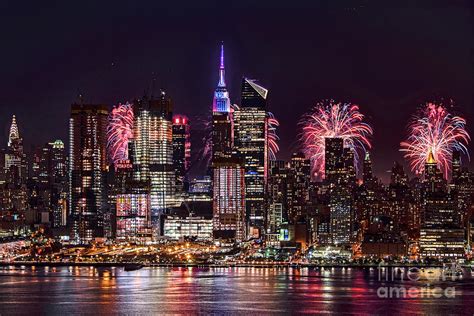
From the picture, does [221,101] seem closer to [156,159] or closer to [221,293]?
[156,159]

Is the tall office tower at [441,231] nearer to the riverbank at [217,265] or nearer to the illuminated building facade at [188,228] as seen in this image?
the riverbank at [217,265]

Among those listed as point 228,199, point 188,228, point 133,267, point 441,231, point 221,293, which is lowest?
point 221,293

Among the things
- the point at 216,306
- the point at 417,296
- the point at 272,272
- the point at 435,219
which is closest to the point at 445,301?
the point at 417,296

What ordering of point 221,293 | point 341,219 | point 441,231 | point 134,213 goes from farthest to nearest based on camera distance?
point 134,213
point 341,219
point 441,231
point 221,293

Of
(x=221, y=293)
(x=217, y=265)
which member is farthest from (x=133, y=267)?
(x=221, y=293)

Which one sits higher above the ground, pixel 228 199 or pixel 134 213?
pixel 228 199

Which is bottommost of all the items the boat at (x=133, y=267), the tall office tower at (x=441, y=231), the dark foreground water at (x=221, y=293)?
the dark foreground water at (x=221, y=293)

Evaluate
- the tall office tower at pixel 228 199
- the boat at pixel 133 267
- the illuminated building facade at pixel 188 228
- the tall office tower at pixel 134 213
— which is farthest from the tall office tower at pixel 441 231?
the tall office tower at pixel 134 213
